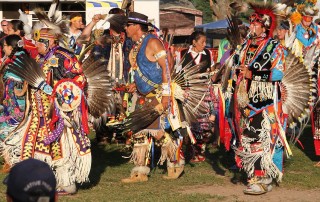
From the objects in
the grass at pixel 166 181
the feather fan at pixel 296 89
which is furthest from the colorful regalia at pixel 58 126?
the feather fan at pixel 296 89

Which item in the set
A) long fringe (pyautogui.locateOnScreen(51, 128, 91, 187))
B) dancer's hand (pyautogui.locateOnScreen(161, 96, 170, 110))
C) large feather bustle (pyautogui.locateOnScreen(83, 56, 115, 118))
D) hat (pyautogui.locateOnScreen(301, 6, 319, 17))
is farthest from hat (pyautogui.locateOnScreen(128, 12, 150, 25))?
hat (pyautogui.locateOnScreen(301, 6, 319, 17))

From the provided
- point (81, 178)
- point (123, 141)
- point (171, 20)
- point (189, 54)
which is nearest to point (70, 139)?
point (81, 178)

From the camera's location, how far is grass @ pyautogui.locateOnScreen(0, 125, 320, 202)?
700 cm

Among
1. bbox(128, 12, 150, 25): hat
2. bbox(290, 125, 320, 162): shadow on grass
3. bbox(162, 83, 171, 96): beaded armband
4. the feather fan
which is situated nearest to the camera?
bbox(162, 83, 171, 96): beaded armband

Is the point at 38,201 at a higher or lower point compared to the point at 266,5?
lower

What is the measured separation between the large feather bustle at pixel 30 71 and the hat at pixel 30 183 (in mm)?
4105

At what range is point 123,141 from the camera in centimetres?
1049

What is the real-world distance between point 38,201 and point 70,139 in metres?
4.19

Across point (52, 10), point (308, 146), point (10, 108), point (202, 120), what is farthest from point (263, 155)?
point (308, 146)

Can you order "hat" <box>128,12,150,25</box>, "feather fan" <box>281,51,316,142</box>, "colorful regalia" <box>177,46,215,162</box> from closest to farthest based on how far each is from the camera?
"hat" <box>128,12,150,25</box>, "feather fan" <box>281,51,316,142</box>, "colorful regalia" <box>177,46,215,162</box>

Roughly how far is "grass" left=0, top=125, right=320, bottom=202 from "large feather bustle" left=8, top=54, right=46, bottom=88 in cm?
118

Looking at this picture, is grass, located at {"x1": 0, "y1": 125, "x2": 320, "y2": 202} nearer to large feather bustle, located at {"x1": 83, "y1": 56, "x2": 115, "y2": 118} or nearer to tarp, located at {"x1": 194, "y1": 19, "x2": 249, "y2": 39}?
large feather bustle, located at {"x1": 83, "y1": 56, "x2": 115, "y2": 118}

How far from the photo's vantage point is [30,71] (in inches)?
261

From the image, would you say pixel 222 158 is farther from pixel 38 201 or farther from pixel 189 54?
pixel 38 201
